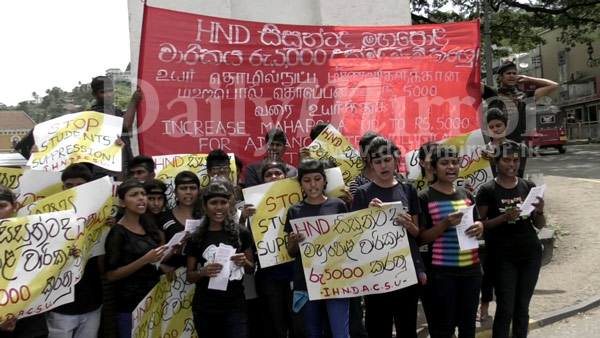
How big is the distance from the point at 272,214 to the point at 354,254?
29.4 inches

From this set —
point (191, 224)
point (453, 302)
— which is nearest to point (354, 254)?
point (453, 302)

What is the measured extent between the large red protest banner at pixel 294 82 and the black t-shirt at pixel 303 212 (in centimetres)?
209

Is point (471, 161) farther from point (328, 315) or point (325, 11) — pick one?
point (325, 11)

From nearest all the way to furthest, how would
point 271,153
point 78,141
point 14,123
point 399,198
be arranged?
1. point 399,198
2. point 78,141
3. point 271,153
4. point 14,123

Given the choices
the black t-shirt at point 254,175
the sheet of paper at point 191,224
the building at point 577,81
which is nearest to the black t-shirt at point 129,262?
the sheet of paper at point 191,224

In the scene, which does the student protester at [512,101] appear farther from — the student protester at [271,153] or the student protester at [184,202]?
the student protester at [184,202]

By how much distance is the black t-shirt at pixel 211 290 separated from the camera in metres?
3.85

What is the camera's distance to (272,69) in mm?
6262

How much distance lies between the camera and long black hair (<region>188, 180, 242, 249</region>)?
3.89 meters

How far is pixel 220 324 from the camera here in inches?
153

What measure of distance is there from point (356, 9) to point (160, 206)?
5.94 m

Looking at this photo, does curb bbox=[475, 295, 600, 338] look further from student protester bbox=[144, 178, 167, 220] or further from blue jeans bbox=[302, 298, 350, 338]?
student protester bbox=[144, 178, 167, 220]

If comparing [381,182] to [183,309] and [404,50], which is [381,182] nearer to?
[183,309]

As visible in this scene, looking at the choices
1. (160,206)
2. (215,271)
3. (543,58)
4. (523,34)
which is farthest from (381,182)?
(543,58)
